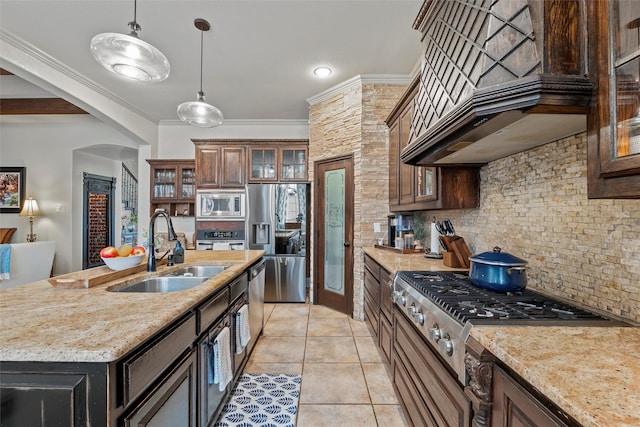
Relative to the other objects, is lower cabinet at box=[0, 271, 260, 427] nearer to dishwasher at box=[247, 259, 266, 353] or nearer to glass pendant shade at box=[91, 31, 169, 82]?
dishwasher at box=[247, 259, 266, 353]

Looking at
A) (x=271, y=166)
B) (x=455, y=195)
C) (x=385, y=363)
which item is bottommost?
(x=385, y=363)

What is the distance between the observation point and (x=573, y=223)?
1.34 metres

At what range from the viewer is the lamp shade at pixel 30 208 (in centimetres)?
560

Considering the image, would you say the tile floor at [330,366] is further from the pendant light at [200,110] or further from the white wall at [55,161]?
the white wall at [55,161]

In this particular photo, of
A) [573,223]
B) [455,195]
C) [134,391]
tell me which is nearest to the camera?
[134,391]

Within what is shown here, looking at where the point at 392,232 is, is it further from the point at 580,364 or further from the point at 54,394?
the point at 54,394

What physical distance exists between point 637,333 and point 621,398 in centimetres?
53

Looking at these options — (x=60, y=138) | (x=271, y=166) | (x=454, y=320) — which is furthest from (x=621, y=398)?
(x=60, y=138)

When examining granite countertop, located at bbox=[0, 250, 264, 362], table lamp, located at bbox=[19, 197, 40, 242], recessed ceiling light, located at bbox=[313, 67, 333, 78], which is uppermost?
recessed ceiling light, located at bbox=[313, 67, 333, 78]

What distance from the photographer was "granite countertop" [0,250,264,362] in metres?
0.80

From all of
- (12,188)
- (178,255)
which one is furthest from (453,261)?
(12,188)

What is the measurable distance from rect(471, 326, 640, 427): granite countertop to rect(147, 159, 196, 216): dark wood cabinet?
16.6ft

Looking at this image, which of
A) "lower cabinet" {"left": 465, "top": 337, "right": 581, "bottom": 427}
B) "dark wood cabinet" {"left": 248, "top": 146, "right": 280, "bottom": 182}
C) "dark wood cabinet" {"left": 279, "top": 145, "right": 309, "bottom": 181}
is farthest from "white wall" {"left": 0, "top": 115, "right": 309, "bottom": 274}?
"lower cabinet" {"left": 465, "top": 337, "right": 581, "bottom": 427}

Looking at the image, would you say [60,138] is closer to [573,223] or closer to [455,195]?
[455,195]
